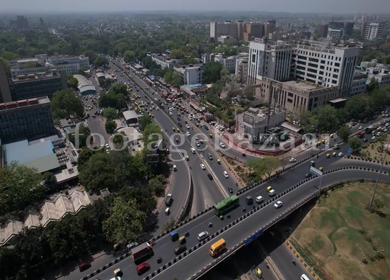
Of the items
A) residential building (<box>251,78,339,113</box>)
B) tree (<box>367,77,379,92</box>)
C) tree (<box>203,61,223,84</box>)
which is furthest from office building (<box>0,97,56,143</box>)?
tree (<box>367,77,379,92</box>)

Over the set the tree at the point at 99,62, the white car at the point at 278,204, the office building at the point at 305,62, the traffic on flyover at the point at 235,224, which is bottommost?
the traffic on flyover at the point at 235,224

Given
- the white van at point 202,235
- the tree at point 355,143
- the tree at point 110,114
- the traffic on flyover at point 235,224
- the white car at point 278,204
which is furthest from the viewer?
the tree at point 110,114

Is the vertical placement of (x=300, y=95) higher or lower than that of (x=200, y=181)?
higher

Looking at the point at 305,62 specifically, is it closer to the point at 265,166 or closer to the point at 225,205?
the point at 265,166

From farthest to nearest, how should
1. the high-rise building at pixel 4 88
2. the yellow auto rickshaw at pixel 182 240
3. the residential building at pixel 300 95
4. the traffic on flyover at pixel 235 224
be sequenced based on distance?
the high-rise building at pixel 4 88 → the residential building at pixel 300 95 → the yellow auto rickshaw at pixel 182 240 → the traffic on flyover at pixel 235 224

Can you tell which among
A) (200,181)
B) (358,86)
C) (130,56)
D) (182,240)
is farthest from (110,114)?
(130,56)

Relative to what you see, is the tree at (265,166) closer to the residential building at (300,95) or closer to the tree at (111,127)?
the residential building at (300,95)

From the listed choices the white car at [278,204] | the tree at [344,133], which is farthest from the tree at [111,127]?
the tree at [344,133]
